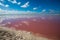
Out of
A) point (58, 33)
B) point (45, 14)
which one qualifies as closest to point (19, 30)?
point (45, 14)

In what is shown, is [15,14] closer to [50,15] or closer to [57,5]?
[50,15]

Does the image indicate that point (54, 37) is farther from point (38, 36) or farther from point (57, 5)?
point (57, 5)

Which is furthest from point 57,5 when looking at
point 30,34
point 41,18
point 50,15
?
point 30,34

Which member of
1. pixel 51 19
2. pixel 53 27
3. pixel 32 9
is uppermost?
pixel 32 9

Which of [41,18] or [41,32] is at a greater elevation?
[41,18]

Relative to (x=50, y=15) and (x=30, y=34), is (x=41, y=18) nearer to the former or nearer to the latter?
(x=50, y=15)

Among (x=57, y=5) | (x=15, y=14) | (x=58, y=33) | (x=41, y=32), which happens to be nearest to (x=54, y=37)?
(x=58, y=33)

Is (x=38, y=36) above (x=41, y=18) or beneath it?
beneath
